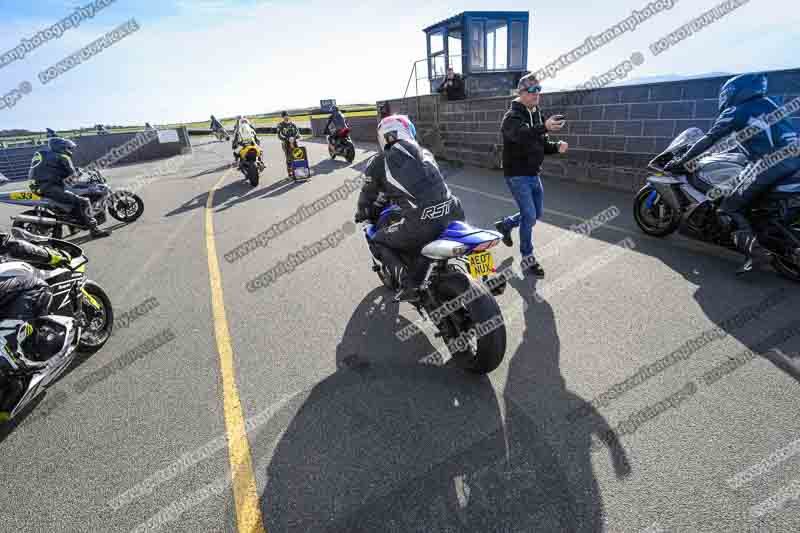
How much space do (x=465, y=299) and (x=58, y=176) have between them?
8.93 metres

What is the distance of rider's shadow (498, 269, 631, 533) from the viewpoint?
2047mm

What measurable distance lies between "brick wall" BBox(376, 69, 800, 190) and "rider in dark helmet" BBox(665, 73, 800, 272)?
2.48 meters

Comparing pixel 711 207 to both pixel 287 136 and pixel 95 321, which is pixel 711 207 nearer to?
pixel 95 321

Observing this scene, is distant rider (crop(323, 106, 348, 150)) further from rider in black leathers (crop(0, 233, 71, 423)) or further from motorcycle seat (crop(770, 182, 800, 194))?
motorcycle seat (crop(770, 182, 800, 194))

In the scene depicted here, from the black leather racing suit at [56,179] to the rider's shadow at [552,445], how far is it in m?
8.74

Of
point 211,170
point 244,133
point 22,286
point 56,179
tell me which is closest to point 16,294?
point 22,286

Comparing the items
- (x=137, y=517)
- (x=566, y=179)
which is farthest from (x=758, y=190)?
(x=137, y=517)

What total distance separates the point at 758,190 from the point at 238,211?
900 centimetres

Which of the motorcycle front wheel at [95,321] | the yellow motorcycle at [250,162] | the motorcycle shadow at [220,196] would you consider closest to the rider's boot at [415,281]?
the motorcycle front wheel at [95,321]

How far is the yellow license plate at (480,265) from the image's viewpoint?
314 centimetres

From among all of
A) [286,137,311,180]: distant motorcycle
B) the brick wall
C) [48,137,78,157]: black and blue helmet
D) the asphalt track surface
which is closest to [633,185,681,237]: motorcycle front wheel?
the asphalt track surface

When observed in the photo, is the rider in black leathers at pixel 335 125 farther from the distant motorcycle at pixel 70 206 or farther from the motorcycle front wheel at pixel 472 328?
the motorcycle front wheel at pixel 472 328

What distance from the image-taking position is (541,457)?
2.35 meters

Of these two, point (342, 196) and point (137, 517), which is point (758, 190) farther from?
point (342, 196)
